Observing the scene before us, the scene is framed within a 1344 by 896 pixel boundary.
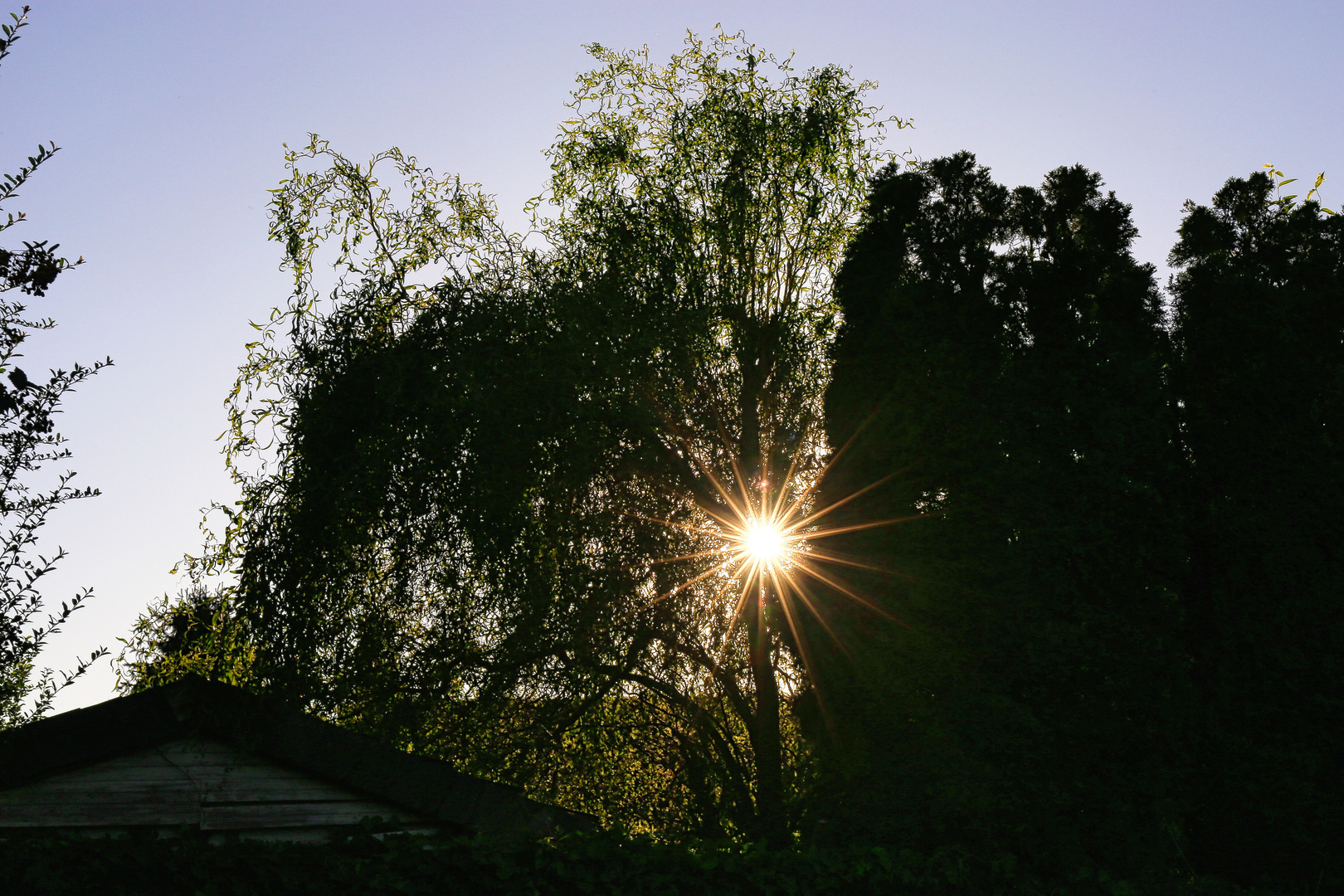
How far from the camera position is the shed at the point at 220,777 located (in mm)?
7891

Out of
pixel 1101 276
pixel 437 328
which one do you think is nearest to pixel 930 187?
pixel 1101 276

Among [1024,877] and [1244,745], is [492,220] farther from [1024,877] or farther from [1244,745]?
[1244,745]

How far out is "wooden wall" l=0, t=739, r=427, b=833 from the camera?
7.93 meters

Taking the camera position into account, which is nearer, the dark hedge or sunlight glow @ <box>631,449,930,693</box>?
the dark hedge

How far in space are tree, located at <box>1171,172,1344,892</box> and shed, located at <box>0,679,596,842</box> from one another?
9.61 metres

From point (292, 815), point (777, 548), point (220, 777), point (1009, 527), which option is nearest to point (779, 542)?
point (777, 548)

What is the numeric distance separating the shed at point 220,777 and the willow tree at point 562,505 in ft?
9.38

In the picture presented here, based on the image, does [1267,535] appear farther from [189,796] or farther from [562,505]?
[189,796]

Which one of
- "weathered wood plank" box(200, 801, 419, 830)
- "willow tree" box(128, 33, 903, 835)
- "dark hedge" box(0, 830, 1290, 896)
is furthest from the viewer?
"willow tree" box(128, 33, 903, 835)

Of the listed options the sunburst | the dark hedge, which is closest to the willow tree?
the sunburst

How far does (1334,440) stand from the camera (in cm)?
1366

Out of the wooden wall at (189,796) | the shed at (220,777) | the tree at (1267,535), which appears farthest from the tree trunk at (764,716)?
the wooden wall at (189,796)

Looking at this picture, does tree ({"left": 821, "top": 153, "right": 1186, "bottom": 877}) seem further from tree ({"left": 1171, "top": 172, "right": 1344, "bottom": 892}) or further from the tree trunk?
the tree trunk

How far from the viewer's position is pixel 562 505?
12414mm
